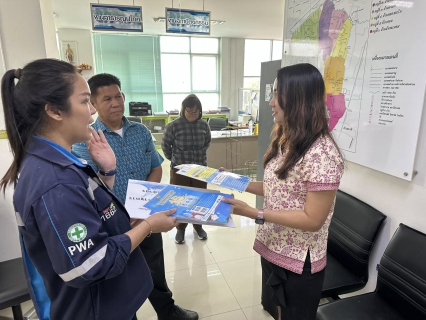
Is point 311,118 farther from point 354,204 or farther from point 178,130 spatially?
point 178,130

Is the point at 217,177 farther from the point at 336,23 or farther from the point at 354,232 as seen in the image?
the point at 336,23

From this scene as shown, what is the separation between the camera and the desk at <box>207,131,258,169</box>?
5.06m

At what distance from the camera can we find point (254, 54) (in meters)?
9.02

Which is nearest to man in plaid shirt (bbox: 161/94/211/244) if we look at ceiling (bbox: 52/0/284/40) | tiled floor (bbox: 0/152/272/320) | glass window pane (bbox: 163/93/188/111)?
tiled floor (bbox: 0/152/272/320)

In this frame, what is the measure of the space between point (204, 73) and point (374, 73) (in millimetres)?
7688

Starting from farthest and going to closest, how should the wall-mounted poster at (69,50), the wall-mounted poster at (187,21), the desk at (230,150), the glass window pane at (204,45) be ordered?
the glass window pane at (204,45) < the wall-mounted poster at (69,50) < the desk at (230,150) < the wall-mounted poster at (187,21)

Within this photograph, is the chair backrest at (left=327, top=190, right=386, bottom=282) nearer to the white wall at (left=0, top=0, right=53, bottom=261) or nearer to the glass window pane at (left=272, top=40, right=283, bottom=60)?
the white wall at (left=0, top=0, right=53, bottom=261)

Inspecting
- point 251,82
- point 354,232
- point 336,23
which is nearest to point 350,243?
point 354,232

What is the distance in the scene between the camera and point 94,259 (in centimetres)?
75

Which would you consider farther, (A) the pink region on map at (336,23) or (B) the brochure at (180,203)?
(A) the pink region on map at (336,23)

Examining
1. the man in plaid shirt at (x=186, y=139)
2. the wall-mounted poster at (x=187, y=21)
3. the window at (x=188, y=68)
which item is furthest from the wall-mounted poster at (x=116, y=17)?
the window at (x=188, y=68)

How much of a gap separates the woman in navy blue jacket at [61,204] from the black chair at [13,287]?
0.79 m

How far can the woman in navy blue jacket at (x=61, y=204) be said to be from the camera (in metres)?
0.71

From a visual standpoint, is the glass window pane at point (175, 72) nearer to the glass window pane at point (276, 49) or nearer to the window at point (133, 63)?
the window at point (133, 63)
